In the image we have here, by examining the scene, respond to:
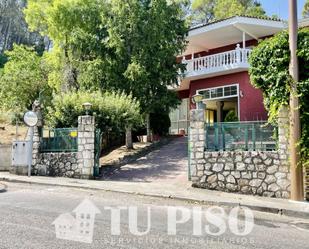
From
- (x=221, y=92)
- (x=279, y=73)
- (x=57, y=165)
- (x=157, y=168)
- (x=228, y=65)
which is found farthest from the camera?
(x=221, y=92)

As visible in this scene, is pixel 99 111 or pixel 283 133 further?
pixel 99 111

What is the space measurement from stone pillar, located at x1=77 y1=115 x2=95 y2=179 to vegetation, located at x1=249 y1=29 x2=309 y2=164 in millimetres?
6579

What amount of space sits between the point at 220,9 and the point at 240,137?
2726cm

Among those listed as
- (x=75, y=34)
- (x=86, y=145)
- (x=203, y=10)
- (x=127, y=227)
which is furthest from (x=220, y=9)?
(x=127, y=227)

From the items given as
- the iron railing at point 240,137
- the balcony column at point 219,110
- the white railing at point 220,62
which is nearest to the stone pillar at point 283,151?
the iron railing at point 240,137

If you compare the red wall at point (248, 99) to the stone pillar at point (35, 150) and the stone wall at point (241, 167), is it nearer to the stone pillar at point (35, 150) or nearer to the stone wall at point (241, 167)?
the stone wall at point (241, 167)

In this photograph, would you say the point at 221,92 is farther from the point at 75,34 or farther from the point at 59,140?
the point at 59,140

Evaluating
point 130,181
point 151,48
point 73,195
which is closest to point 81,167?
point 130,181

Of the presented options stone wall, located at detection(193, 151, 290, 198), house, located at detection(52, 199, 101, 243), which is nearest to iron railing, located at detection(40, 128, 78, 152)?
stone wall, located at detection(193, 151, 290, 198)

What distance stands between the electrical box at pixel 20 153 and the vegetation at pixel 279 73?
9610 mm

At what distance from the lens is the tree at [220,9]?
36.6 meters

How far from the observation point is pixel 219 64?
885 inches

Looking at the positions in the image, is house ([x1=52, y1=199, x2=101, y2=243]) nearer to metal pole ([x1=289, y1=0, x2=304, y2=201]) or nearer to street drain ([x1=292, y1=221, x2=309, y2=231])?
street drain ([x1=292, y1=221, x2=309, y2=231])

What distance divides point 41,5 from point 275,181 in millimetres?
19576
